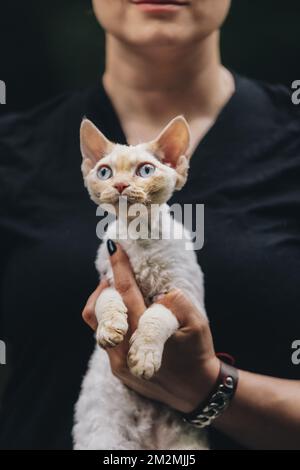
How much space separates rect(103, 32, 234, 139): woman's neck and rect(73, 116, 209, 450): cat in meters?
0.14

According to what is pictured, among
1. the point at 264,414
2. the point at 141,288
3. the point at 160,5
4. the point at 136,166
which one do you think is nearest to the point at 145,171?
the point at 136,166

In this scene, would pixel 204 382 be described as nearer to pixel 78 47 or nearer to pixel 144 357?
pixel 144 357

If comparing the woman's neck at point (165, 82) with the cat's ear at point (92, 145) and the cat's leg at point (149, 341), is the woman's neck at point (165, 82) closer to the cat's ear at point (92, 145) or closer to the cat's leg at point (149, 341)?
the cat's ear at point (92, 145)

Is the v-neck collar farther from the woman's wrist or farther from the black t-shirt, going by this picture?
the woman's wrist

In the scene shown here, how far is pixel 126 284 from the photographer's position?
61cm

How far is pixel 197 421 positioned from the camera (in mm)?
663

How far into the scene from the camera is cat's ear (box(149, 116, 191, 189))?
0.60 metres

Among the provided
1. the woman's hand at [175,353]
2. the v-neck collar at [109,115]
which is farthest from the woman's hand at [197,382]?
the v-neck collar at [109,115]

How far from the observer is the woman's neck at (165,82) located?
0.73 m

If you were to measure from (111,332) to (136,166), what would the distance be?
15 centimetres

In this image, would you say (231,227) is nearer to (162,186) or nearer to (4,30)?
(162,186)
